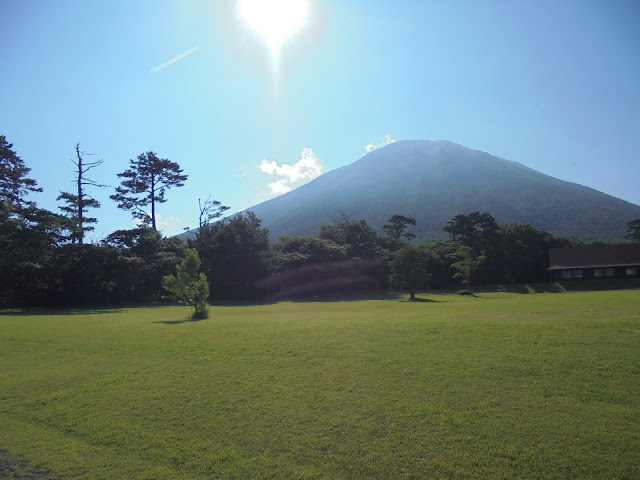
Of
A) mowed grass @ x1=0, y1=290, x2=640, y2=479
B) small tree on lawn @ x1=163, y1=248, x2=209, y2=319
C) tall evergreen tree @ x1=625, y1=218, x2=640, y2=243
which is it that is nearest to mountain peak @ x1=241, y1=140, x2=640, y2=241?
tall evergreen tree @ x1=625, y1=218, x2=640, y2=243

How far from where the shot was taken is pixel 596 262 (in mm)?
42031

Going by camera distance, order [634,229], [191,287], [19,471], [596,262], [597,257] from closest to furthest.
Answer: [19,471] → [191,287] → [596,262] → [597,257] → [634,229]

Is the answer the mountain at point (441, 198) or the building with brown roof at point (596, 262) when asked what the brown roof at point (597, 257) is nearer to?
the building with brown roof at point (596, 262)

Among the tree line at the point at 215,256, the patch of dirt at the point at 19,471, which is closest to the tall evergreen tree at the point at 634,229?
the tree line at the point at 215,256

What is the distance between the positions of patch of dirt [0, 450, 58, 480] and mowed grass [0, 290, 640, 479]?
11cm

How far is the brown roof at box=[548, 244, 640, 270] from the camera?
41438 millimetres

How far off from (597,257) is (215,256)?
43431mm

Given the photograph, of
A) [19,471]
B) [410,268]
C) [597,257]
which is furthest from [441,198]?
[19,471]

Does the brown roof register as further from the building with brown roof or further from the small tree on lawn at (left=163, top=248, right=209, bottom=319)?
the small tree on lawn at (left=163, top=248, right=209, bottom=319)

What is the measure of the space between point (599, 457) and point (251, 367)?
644 centimetres

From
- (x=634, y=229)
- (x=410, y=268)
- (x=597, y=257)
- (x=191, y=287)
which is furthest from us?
(x=634, y=229)

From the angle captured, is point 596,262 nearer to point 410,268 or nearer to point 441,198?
point 410,268

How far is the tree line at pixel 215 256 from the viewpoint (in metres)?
30.1

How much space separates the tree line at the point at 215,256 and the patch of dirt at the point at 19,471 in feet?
45.4
